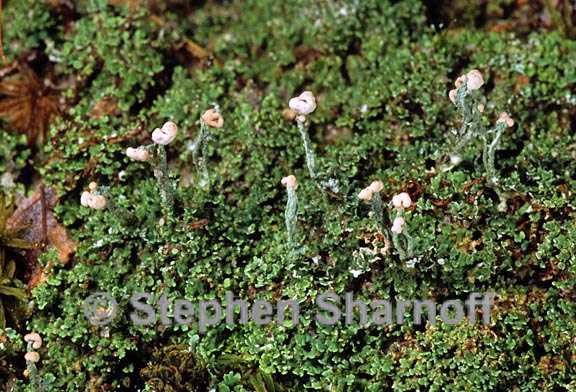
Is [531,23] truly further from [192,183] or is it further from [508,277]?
[192,183]

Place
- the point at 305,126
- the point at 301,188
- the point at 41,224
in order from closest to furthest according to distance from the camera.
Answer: the point at 305,126 < the point at 301,188 < the point at 41,224

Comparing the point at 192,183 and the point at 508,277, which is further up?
the point at 192,183

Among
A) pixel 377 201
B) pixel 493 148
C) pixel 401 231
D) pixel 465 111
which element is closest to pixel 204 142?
pixel 377 201

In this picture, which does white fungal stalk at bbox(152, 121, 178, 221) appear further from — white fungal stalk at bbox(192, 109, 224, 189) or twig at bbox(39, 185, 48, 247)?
twig at bbox(39, 185, 48, 247)

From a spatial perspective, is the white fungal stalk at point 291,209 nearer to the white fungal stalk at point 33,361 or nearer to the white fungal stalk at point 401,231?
the white fungal stalk at point 401,231

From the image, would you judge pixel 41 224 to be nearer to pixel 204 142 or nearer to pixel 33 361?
pixel 33 361

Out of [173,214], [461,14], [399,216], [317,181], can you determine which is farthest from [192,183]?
[461,14]

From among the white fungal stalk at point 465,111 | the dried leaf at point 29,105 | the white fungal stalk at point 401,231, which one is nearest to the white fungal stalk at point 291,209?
the white fungal stalk at point 401,231
